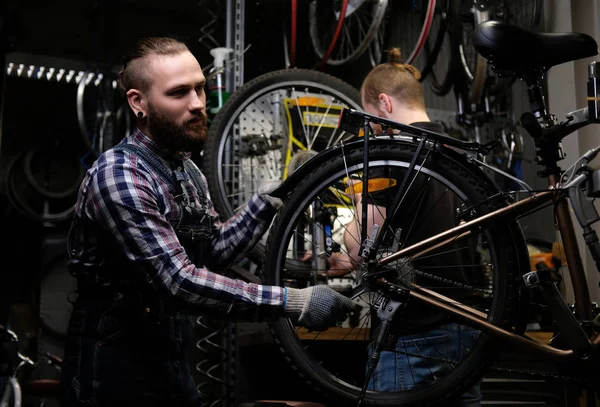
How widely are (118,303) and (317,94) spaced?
79.3 inches

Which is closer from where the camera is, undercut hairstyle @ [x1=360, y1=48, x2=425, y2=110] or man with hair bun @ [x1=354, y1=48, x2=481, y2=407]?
man with hair bun @ [x1=354, y1=48, x2=481, y2=407]

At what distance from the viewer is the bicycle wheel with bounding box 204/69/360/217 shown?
3324 mm

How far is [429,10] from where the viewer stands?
3910 millimetres

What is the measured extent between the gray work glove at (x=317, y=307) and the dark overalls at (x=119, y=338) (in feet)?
1.10

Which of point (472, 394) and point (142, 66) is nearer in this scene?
point (142, 66)

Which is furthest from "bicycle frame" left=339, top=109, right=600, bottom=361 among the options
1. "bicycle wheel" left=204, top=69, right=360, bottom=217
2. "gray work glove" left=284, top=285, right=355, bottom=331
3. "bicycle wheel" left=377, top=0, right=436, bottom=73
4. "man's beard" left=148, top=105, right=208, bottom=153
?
"bicycle wheel" left=377, top=0, right=436, bottom=73

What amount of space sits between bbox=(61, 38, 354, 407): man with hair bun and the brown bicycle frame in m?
0.23

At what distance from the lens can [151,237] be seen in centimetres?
186

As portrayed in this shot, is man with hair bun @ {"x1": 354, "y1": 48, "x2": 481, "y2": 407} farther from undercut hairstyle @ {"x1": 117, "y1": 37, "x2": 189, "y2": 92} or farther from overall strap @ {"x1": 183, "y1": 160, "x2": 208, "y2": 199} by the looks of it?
undercut hairstyle @ {"x1": 117, "y1": 37, "x2": 189, "y2": 92}

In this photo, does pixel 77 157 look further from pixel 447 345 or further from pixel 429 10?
pixel 447 345

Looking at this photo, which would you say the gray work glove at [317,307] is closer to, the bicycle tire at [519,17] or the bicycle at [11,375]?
the bicycle tire at [519,17]

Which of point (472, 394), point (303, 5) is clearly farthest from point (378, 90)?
point (303, 5)

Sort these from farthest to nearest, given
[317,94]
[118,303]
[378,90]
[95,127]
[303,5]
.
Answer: [95,127]
[303,5]
[317,94]
[378,90]
[118,303]

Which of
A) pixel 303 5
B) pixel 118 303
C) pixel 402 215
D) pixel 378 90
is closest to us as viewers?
pixel 118 303
